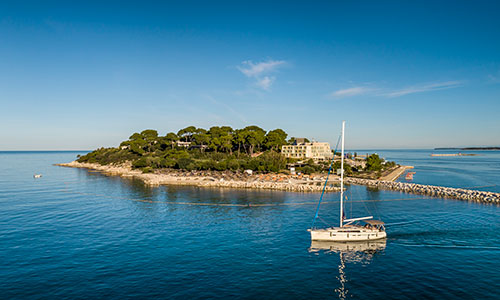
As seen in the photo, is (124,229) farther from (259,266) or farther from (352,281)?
(352,281)

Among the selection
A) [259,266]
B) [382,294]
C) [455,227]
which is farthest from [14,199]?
[455,227]

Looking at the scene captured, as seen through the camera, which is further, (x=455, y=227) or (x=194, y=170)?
(x=194, y=170)

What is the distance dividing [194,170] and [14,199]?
53.3 m

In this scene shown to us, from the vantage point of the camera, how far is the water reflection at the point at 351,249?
3117cm

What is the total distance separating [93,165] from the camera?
490 feet

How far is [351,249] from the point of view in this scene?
3453 cm

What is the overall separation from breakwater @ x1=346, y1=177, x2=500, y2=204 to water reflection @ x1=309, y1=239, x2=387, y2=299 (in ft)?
130

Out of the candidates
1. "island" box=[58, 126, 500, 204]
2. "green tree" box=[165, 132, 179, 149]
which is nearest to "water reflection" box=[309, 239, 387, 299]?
"island" box=[58, 126, 500, 204]

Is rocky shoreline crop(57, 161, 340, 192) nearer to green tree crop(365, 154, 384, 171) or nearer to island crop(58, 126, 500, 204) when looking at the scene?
island crop(58, 126, 500, 204)

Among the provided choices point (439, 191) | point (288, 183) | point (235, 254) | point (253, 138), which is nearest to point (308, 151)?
point (253, 138)

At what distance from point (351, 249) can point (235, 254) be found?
571 inches

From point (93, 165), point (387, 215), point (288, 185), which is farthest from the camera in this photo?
point (93, 165)

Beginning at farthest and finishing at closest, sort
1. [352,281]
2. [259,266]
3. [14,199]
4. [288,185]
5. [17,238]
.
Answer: [288,185] < [14,199] < [17,238] < [259,266] < [352,281]

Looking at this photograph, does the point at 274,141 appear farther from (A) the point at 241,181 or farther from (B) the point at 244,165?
(A) the point at 241,181
